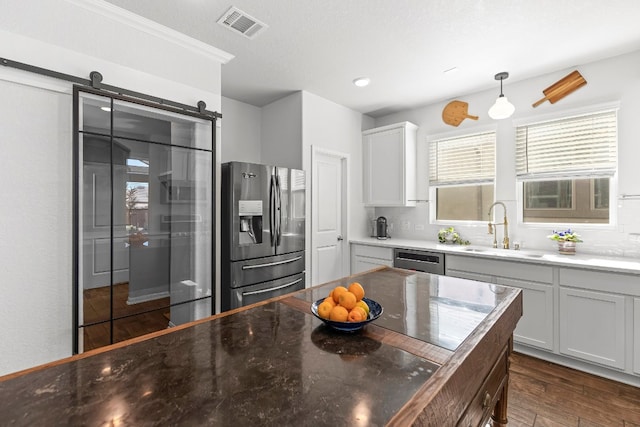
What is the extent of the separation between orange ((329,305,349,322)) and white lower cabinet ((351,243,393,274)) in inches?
105

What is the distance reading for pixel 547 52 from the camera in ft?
8.95

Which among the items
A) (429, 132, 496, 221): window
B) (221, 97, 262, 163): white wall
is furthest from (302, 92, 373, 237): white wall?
(429, 132, 496, 221): window

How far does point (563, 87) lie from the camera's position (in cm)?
305

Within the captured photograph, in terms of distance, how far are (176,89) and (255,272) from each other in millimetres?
1719

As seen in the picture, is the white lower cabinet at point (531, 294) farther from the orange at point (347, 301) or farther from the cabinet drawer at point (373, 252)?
the orange at point (347, 301)

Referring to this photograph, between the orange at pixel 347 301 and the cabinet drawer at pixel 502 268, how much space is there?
2353 millimetres

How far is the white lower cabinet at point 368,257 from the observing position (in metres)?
3.77

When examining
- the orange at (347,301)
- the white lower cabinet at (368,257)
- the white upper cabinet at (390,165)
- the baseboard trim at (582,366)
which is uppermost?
the white upper cabinet at (390,165)

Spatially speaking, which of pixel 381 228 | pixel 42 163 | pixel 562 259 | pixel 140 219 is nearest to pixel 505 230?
pixel 562 259

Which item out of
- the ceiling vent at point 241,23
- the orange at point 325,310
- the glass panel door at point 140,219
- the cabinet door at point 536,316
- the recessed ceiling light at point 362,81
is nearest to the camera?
the orange at point 325,310

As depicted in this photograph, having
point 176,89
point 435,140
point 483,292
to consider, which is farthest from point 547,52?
point 176,89

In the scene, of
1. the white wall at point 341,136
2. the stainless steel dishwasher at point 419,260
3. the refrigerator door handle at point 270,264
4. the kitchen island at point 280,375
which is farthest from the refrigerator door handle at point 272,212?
the kitchen island at point 280,375

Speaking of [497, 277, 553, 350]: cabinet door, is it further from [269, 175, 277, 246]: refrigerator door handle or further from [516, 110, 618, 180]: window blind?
[269, 175, 277, 246]: refrigerator door handle

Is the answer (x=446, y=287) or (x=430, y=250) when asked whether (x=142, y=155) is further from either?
(x=430, y=250)
